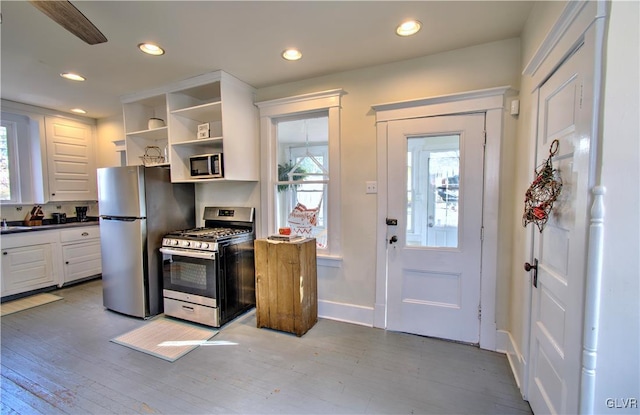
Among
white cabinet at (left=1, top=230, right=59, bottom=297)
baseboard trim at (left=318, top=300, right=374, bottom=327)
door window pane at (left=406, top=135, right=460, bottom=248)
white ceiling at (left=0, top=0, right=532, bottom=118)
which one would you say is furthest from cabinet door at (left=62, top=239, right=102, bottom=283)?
door window pane at (left=406, top=135, right=460, bottom=248)

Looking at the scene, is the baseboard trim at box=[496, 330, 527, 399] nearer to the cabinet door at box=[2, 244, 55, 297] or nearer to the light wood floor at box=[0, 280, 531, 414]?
the light wood floor at box=[0, 280, 531, 414]

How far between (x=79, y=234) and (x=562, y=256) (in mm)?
5397

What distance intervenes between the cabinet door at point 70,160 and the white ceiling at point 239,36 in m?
1.26

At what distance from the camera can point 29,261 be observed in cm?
354

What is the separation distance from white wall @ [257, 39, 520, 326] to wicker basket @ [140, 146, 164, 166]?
185cm

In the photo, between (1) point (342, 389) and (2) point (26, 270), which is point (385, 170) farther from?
(2) point (26, 270)

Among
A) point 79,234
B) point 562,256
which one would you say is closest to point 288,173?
point 562,256

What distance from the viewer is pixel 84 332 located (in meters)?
2.65

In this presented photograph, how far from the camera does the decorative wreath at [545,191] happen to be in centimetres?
135

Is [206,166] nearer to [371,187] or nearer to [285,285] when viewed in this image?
[285,285]

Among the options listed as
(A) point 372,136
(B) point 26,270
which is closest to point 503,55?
(A) point 372,136

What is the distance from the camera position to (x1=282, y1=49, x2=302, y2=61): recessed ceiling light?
232 cm

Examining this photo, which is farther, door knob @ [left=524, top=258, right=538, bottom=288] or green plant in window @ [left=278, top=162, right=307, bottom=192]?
green plant in window @ [left=278, top=162, right=307, bottom=192]

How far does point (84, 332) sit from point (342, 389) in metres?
2.56
